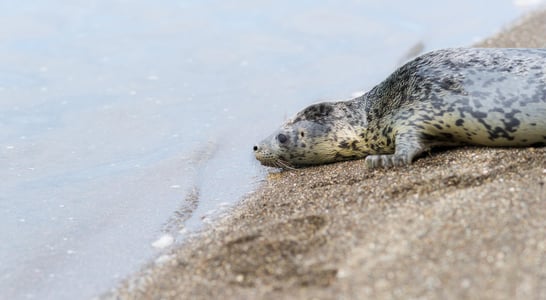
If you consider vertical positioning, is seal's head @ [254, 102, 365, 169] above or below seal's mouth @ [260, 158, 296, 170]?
above

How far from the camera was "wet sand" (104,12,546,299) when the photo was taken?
3234 mm

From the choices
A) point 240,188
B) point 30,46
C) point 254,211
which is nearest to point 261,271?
point 254,211

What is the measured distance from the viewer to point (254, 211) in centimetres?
487

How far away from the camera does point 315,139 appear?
233 inches

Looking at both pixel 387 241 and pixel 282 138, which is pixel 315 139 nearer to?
pixel 282 138

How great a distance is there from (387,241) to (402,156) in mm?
1515

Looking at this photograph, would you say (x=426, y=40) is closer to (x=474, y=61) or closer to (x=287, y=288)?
(x=474, y=61)

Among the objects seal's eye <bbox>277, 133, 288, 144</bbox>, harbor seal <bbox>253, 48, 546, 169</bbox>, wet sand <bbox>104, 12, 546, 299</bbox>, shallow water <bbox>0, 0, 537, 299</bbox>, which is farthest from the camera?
seal's eye <bbox>277, 133, 288, 144</bbox>

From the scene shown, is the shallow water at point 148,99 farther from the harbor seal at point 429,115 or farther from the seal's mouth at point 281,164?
the harbor seal at point 429,115

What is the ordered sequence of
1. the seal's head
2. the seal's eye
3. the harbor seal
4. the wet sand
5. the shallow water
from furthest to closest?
the seal's eye < the seal's head < the harbor seal < the shallow water < the wet sand

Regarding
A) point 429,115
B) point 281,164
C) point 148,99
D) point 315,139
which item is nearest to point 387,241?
point 429,115

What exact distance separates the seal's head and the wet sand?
74 centimetres

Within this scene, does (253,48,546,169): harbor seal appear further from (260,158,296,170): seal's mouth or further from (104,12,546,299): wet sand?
(104,12,546,299): wet sand

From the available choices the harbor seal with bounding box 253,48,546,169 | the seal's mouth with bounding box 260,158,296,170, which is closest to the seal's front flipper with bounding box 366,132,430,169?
the harbor seal with bounding box 253,48,546,169
